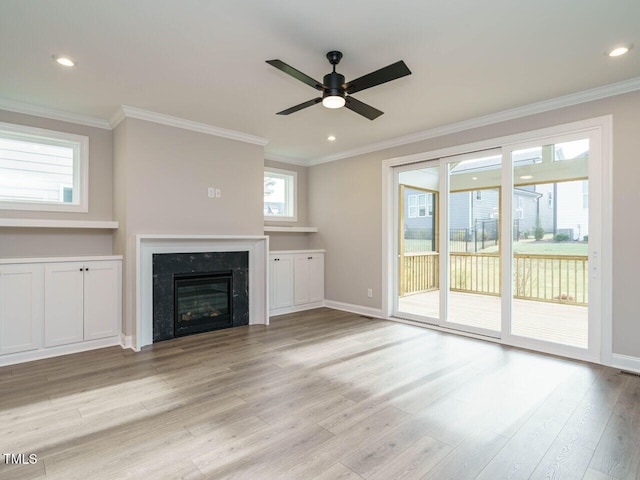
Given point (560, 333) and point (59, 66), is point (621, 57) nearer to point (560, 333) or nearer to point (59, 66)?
point (560, 333)

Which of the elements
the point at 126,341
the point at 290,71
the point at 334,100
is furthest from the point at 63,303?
the point at 334,100

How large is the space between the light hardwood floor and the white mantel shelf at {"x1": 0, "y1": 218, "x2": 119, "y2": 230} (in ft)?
4.51

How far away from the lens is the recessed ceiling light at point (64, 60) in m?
2.73

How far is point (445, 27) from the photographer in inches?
92.5

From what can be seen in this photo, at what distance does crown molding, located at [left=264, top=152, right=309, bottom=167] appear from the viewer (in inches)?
228

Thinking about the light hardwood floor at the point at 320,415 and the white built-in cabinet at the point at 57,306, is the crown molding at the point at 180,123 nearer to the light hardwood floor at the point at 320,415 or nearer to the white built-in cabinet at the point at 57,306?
the white built-in cabinet at the point at 57,306

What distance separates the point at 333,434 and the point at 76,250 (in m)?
3.67

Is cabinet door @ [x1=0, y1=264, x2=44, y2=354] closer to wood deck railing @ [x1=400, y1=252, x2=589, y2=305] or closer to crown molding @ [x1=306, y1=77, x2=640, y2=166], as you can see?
crown molding @ [x1=306, y1=77, x2=640, y2=166]

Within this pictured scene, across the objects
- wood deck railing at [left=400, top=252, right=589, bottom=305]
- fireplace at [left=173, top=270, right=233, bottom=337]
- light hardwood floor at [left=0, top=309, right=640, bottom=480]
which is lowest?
light hardwood floor at [left=0, top=309, right=640, bottom=480]

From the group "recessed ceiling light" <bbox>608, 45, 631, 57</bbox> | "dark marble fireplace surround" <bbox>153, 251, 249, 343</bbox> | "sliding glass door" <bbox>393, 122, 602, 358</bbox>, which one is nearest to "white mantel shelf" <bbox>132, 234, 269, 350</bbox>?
"dark marble fireplace surround" <bbox>153, 251, 249, 343</bbox>

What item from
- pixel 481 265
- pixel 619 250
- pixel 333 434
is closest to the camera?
pixel 333 434

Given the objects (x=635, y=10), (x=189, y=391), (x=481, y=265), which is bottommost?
(x=189, y=391)

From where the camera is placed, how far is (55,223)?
143 inches

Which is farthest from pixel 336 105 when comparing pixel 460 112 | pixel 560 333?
pixel 560 333
